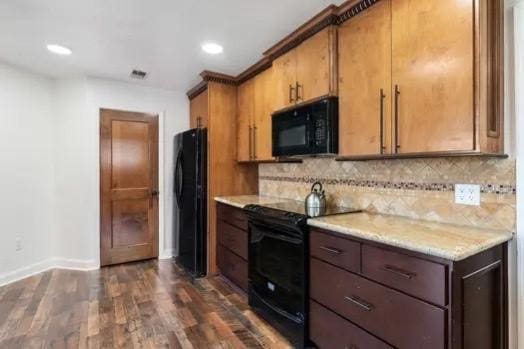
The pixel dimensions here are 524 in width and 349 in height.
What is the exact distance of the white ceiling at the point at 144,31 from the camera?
1.99 m

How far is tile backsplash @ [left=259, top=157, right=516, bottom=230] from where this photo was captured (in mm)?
1559

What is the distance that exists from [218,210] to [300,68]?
1775 mm

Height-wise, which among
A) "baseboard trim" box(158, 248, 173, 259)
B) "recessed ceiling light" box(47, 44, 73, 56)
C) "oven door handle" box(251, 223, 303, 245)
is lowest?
"baseboard trim" box(158, 248, 173, 259)

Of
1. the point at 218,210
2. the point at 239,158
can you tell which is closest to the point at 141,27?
the point at 239,158

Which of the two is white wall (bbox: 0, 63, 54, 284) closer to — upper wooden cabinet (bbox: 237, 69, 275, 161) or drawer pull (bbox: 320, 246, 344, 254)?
upper wooden cabinet (bbox: 237, 69, 275, 161)

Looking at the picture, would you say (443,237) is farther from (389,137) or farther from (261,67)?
(261,67)

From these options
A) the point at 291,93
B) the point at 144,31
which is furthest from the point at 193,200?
the point at 144,31

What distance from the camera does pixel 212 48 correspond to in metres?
2.67

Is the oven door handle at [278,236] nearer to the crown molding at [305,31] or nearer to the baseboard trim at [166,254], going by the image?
the crown molding at [305,31]

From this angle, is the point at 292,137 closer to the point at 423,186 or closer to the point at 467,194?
the point at 423,186

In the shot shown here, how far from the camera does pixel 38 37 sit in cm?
245

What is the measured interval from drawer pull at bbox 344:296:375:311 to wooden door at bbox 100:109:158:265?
3060 mm

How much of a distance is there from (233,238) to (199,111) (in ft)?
5.75

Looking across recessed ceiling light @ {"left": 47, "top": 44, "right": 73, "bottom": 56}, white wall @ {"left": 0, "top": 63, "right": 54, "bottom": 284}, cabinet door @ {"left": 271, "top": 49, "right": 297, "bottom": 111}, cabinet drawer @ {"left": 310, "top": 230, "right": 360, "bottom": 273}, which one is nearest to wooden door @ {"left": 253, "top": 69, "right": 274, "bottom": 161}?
cabinet door @ {"left": 271, "top": 49, "right": 297, "bottom": 111}
